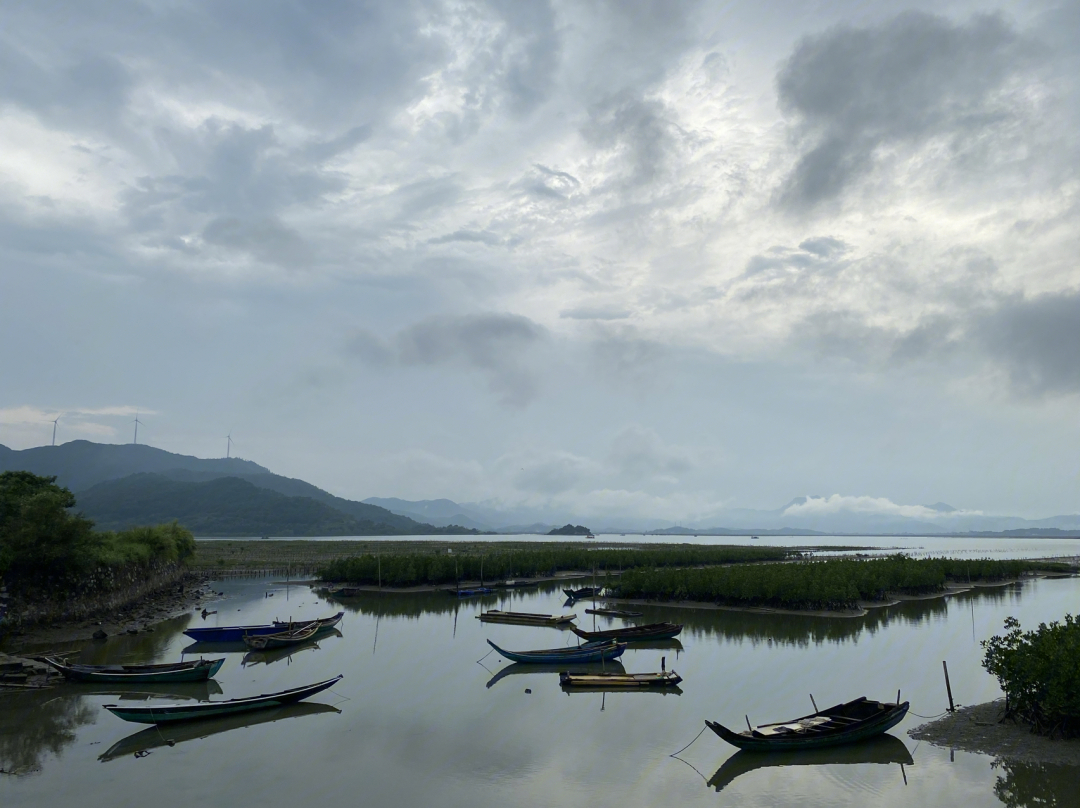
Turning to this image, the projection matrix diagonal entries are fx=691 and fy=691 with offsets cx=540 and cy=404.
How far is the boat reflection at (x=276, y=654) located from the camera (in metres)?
35.1

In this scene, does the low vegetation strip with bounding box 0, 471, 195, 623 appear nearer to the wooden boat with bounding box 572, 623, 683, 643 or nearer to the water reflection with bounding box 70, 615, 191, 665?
the water reflection with bounding box 70, 615, 191, 665

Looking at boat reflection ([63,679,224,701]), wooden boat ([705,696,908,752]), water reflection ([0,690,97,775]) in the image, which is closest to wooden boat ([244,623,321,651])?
boat reflection ([63,679,224,701])

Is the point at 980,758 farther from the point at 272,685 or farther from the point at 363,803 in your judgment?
the point at 272,685

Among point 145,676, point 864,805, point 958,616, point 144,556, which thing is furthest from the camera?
point 144,556

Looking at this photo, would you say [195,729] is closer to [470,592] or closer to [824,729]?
[824,729]

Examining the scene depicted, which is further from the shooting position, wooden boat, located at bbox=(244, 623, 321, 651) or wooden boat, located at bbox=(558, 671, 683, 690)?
wooden boat, located at bbox=(244, 623, 321, 651)

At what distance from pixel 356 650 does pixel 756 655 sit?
20.8m

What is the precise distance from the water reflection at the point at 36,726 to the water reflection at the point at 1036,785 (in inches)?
1015

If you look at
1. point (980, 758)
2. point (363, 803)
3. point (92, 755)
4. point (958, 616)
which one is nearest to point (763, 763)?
point (980, 758)

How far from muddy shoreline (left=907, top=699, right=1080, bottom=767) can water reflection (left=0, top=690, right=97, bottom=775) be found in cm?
2637

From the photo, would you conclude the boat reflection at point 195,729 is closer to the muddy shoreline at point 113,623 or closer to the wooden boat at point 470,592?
the muddy shoreline at point 113,623

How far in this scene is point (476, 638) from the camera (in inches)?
1608

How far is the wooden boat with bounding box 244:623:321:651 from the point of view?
1449 inches

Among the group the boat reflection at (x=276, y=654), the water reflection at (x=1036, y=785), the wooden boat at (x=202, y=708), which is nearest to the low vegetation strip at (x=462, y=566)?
the boat reflection at (x=276, y=654)
